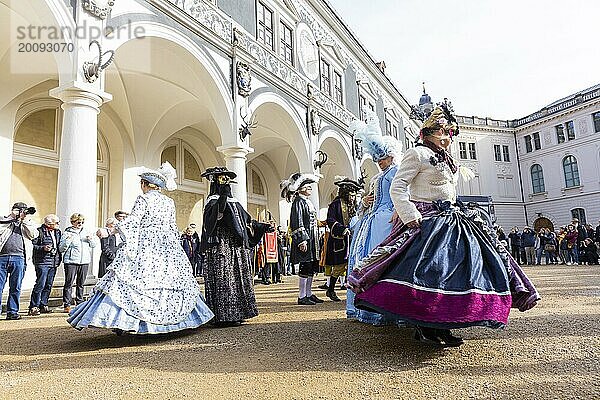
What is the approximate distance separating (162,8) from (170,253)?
6.73 m

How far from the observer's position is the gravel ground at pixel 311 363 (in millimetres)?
2293

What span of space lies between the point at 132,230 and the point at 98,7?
5262 millimetres

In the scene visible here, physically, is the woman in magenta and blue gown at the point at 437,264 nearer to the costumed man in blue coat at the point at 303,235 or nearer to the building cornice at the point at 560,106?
the costumed man in blue coat at the point at 303,235

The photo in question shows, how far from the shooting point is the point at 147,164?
13336 millimetres

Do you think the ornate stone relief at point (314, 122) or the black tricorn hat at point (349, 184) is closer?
the black tricorn hat at point (349, 184)

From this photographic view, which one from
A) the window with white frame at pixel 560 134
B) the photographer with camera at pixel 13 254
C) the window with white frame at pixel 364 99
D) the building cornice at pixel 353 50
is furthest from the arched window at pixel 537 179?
the photographer with camera at pixel 13 254

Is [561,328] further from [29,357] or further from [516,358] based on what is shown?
[29,357]

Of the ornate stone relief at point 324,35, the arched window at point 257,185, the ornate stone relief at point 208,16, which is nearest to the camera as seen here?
the ornate stone relief at point 208,16

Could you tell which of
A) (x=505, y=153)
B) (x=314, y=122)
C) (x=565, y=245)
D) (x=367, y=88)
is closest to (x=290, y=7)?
(x=314, y=122)

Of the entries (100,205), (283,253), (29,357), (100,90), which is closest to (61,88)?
(100,90)

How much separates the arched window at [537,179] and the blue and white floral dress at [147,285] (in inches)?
1464

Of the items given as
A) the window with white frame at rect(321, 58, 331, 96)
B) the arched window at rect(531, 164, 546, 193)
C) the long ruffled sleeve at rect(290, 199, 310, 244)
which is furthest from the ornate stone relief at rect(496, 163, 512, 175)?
the long ruffled sleeve at rect(290, 199, 310, 244)

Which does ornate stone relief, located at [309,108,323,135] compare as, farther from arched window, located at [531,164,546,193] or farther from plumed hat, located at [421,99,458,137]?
arched window, located at [531,164,546,193]

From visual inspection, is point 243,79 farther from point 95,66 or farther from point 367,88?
point 367,88
